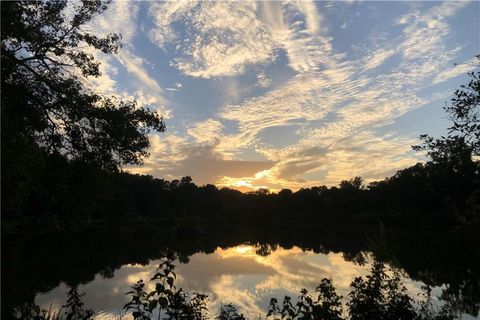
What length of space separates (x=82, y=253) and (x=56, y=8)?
3631cm

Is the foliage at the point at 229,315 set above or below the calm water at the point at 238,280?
above

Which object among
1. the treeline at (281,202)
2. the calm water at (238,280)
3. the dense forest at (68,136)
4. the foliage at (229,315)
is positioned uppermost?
the treeline at (281,202)

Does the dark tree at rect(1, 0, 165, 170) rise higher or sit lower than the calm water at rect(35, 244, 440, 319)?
higher

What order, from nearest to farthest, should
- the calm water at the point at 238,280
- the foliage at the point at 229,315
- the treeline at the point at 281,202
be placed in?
A: the foliage at the point at 229,315, the calm water at the point at 238,280, the treeline at the point at 281,202

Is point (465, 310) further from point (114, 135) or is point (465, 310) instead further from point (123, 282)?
point (123, 282)

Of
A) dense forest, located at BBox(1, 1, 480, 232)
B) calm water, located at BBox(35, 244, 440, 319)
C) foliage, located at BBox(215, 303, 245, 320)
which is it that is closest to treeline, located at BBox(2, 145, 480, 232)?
dense forest, located at BBox(1, 1, 480, 232)

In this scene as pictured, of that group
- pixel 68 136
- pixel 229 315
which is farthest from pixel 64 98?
pixel 229 315

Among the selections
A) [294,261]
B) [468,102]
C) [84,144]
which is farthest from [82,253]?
[468,102]

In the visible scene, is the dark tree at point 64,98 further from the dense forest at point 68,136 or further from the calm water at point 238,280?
the calm water at point 238,280

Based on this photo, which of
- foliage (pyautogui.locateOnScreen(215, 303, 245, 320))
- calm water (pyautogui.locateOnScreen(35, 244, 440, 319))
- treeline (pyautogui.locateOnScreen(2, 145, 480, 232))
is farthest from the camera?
treeline (pyautogui.locateOnScreen(2, 145, 480, 232))

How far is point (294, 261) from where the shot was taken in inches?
1714

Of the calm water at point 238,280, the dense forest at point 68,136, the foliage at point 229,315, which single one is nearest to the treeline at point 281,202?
the dense forest at point 68,136

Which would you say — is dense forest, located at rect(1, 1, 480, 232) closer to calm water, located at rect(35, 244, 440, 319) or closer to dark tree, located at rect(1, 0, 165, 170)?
dark tree, located at rect(1, 0, 165, 170)

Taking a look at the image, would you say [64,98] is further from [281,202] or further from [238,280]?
[281,202]
